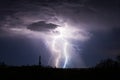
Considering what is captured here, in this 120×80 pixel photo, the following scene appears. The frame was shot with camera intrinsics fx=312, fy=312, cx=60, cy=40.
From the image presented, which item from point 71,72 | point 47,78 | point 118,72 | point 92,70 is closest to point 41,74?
point 47,78

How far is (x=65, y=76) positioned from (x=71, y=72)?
822 millimetres

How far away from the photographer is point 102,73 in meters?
24.3

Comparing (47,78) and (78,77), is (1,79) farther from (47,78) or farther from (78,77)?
(78,77)

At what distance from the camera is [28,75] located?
24.2 meters

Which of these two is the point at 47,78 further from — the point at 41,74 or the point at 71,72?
the point at 71,72

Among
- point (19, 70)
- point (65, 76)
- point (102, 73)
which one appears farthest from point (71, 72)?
point (19, 70)

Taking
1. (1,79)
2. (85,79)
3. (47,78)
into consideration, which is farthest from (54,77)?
(1,79)

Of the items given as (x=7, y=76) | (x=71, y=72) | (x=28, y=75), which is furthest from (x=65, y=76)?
(x=7, y=76)

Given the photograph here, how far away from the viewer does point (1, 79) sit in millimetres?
24109

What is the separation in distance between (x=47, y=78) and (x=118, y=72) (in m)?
5.57

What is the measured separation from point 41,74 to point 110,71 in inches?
213

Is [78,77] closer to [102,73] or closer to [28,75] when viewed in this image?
[102,73]

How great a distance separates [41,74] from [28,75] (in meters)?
1.01

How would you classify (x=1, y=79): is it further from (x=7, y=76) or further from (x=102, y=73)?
(x=102, y=73)
